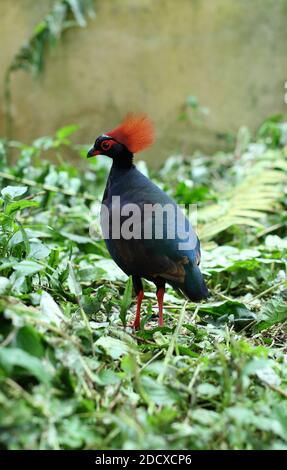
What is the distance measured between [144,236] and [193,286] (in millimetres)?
273

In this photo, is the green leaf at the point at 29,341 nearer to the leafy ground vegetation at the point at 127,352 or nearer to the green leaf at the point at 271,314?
the leafy ground vegetation at the point at 127,352

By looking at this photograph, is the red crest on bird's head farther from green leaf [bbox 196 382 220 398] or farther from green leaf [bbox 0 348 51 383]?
green leaf [bbox 0 348 51 383]

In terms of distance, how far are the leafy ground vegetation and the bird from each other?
0.43ft

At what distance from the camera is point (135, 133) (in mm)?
2938

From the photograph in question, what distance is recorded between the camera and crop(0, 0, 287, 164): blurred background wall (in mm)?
6512

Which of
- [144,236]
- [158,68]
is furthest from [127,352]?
[158,68]

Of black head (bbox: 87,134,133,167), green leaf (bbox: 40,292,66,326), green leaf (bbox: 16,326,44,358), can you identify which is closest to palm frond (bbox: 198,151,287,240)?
black head (bbox: 87,134,133,167)

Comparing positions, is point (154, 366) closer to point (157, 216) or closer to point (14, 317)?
point (14, 317)

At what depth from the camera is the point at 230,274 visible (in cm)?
349

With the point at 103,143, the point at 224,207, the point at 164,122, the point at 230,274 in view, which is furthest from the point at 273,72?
the point at 103,143

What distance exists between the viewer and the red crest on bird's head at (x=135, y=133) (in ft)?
9.64

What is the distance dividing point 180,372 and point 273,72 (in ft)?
17.2

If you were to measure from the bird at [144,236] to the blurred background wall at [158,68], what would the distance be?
3725 mm

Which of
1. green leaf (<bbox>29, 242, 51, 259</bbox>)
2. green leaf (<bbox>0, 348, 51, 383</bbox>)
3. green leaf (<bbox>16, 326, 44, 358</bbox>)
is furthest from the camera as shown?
green leaf (<bbox>29, 242, 51, 259</bbox>)
